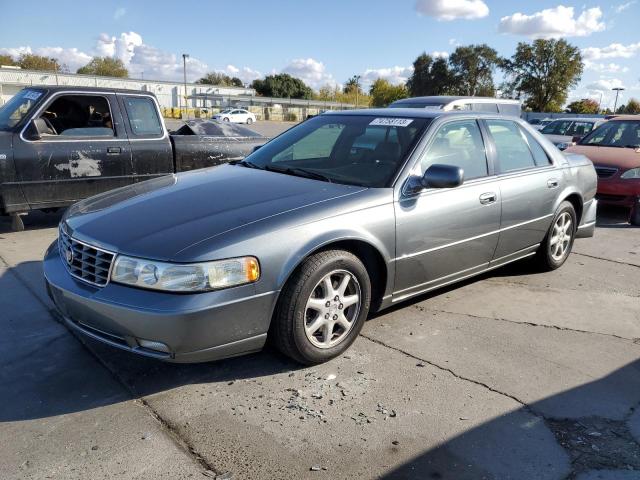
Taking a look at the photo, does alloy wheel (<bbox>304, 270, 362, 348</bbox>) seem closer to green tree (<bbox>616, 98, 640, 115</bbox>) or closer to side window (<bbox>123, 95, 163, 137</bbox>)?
side window (<bbox>123, 95, 163, 137</bbox>)

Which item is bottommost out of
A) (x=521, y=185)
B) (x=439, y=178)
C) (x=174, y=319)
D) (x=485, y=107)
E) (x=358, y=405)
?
(x=358, y=405)

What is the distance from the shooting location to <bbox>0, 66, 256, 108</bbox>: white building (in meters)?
57.9

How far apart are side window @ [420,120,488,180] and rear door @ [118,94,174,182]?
4253 mm

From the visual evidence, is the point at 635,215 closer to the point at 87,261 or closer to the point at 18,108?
the point at 87,261

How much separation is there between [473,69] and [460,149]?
247ft

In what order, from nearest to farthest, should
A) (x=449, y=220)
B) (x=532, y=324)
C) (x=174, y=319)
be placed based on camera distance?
1. (x=174, y=319)
2. (x=449, y=220)
3. (x=532, y=324)

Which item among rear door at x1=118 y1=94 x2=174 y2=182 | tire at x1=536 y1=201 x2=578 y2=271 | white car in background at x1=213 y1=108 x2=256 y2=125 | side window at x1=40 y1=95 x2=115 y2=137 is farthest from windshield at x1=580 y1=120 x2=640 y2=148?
white car in background at x1=213 y1=108 x2=256 y2=125

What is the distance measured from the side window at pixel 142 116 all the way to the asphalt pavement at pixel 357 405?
322 cm

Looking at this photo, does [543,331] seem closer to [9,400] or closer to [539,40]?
[9,400]

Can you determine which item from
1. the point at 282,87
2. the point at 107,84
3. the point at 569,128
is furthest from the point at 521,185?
the point at 282,87

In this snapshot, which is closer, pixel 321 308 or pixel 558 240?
pixel 321 308

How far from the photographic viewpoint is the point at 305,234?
122 inches

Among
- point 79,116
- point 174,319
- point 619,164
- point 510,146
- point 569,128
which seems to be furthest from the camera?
point 569,128

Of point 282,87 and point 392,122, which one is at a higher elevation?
point 282,87
